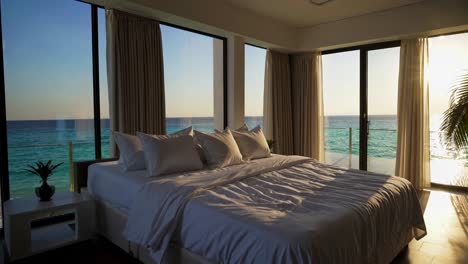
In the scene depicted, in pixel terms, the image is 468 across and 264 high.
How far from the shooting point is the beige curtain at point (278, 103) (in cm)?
509

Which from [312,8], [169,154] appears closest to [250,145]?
[169,154]

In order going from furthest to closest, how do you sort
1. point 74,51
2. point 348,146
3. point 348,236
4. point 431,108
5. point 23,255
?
point 348,146 → point 431,108 → point 74,51 → point 23,255 → point 348,236

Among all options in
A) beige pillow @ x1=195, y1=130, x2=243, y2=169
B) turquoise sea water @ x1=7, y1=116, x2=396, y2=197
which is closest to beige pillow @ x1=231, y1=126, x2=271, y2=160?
beige pillow @ x1=195, y1=130, x2=243, y2=169

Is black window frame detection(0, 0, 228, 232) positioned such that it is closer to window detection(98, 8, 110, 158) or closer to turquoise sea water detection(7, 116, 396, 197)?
window detection(98, 8, 110, 158)

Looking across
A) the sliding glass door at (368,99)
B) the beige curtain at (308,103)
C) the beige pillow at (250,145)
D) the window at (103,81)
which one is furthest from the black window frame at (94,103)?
the sliding glass door at (368,99)

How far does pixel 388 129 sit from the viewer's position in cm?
472

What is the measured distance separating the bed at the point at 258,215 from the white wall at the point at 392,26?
2670mm

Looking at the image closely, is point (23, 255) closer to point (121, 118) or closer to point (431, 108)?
point (121, 118)

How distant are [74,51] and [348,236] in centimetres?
397

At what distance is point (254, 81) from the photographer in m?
5.61

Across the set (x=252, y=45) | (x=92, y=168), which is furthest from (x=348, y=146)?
(x=92, y=168)

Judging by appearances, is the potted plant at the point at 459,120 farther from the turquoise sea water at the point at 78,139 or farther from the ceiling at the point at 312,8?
the ceiling at the point at 312,8

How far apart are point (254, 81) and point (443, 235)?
Result: 156 inches

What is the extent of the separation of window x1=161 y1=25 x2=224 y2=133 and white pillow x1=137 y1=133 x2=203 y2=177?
5.25 ft
